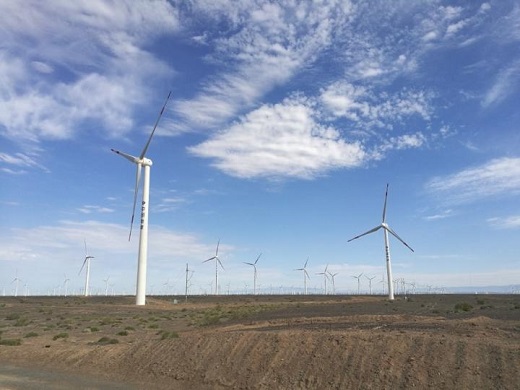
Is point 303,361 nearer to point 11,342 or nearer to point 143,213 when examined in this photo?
point 11,342

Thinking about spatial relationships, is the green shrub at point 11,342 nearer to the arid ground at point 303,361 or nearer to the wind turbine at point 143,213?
the arid ground at point 303,361

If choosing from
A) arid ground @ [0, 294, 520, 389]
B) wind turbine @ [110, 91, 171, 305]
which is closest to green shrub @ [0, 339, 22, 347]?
arid ground @ [0, 294, 520, 389]

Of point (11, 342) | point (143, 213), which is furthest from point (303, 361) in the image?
point (143, 213)

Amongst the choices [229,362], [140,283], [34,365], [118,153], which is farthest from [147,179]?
[229,362]

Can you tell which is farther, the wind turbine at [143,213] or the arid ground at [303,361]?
the wind turbine at [143,213]

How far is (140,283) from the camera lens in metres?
94.5

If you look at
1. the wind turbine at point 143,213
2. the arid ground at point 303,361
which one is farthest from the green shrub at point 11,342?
the wind turbine at point 143,213

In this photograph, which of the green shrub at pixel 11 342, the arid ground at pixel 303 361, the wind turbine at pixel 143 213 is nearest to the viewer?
the arid ground at pixel 303 361

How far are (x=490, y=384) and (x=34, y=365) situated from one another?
2855 centimetres

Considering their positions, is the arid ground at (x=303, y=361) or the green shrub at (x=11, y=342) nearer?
the arid ground at (x=303, y=361)

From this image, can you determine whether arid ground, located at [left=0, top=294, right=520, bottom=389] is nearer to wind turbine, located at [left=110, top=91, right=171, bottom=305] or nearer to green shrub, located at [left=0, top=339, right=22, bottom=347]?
green shrub, located at [left=0, top=339, right=22, bottom=347]

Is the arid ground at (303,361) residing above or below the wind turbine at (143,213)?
below

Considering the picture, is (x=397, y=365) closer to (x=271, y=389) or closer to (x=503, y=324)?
(x=271, y=389)

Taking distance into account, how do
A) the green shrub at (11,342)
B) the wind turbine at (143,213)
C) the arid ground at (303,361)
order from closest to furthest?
1. the arid ground at (303,361)
2. the green shrub at (11,342)
3. the wind turbine at (143,213)
